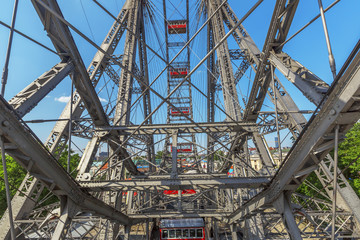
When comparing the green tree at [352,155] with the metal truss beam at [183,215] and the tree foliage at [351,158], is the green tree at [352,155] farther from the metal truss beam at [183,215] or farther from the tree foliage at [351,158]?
the metal truss beam at [183,215]

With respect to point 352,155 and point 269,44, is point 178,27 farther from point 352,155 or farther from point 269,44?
point 352,155

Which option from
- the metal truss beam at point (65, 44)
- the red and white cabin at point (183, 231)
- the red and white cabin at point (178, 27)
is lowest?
the red and white cabin at point (183, 231)

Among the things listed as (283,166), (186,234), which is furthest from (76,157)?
(283,166)

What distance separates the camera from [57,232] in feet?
15.7

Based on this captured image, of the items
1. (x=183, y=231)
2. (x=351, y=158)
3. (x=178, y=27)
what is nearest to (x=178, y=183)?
(x=183, y=231)

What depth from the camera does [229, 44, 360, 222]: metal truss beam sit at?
306 cm

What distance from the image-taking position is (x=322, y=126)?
12.0 feet

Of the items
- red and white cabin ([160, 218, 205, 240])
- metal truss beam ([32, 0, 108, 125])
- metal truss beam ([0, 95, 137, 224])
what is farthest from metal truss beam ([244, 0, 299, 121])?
red and white cabin ([160, 218, 205, 240])

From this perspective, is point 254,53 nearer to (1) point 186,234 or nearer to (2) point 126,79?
(2) point 126,79

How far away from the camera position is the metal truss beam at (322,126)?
10.0 feet

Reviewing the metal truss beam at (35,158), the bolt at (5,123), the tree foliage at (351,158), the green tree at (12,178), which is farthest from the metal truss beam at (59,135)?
the tree foliage at (351,158)

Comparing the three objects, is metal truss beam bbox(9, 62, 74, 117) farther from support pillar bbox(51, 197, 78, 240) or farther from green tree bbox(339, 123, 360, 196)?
green tree bbox(339, 123, 360, 196)

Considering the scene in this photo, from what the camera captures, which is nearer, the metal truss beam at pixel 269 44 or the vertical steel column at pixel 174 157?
the metal truss beam at pixel 269 44

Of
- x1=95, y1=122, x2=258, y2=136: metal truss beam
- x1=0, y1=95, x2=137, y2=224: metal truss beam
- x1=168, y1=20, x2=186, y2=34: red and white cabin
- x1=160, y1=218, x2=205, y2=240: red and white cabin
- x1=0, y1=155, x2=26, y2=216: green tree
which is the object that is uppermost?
x1=168, y1=20, x2=186, y2=34: red and white cabin
